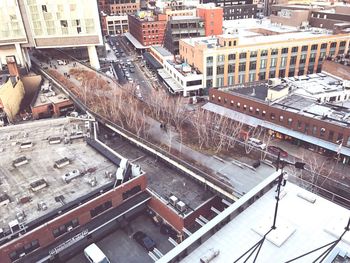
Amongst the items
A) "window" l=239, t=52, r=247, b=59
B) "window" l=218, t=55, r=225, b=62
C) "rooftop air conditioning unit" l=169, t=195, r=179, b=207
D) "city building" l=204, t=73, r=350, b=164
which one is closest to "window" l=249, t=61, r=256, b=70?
"window" l=239, t=52, r=247, b=59

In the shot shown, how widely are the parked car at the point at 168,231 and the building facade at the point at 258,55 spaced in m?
57.5

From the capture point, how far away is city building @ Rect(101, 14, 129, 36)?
190125 mm

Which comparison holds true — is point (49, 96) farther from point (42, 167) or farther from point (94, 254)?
point (94, 254)

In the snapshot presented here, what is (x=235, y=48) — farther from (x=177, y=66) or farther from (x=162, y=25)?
(x=162, y=25)

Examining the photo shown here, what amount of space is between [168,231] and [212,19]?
328 ft

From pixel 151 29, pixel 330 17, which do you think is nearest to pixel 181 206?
pixel 330 17

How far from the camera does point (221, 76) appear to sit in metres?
94.5

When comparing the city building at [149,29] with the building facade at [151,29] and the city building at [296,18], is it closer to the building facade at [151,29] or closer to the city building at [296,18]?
the building facade at [151,29]

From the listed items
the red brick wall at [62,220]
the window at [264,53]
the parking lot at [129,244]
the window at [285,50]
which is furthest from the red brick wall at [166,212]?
the window at [285,50]

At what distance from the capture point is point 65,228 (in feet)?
131

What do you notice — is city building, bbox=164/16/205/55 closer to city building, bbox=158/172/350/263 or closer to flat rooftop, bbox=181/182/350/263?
city building, bbox=158/172/350/263

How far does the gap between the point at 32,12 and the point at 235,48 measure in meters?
64.6

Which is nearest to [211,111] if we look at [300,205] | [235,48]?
[235,48]

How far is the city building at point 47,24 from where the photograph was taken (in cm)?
9453
